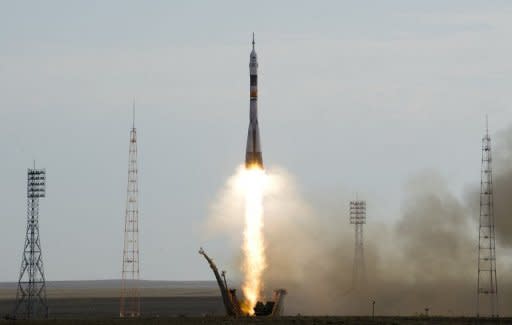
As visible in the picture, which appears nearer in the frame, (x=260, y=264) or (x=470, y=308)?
(x=260, y=264)

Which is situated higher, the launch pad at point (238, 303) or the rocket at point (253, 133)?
the rocket at point (253, 133)

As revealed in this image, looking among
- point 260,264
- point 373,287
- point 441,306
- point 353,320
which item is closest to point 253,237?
point 260,264

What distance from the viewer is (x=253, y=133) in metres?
114

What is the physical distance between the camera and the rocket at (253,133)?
112312 millimetres

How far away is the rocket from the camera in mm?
112312

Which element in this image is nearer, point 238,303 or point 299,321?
point 299,321

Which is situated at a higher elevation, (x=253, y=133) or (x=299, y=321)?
(x=253, y=133)

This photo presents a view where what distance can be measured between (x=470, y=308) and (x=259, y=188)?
35600mm

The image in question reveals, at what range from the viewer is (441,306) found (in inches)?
5527

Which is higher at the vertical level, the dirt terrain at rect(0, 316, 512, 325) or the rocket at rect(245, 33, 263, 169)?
the rocket at rect(245, 33, 263, 169)

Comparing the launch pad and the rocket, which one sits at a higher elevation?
the rocket

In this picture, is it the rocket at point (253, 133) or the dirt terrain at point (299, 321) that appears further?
the rocket at point (253, 133)

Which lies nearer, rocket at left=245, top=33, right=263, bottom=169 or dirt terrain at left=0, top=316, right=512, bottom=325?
dirt terrain at left=0, top=316, right=512, bottom=325

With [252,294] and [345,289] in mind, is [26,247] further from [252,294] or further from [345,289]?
[345,289]
